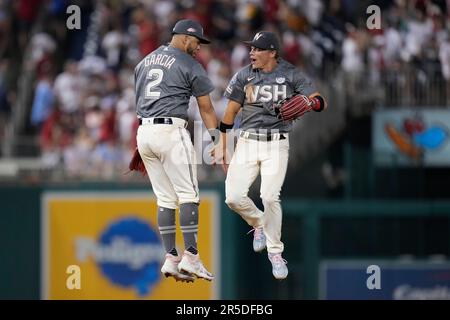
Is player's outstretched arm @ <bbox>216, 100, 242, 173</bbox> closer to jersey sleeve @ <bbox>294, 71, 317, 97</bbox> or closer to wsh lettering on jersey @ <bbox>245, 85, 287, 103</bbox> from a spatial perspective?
wsh lettering on jersey @ <bbox>245, 85, 287, 103</bbox>

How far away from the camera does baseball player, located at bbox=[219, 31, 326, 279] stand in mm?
15391

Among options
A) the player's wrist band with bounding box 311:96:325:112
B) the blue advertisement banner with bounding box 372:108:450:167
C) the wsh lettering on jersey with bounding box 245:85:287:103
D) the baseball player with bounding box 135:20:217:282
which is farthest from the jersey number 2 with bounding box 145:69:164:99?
the blue advertisement banner with bounding box 372:108:450:167

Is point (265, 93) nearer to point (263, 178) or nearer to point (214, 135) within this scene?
point (214, 135)

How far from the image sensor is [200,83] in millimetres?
15273

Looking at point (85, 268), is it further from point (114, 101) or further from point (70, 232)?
point (114, 101)

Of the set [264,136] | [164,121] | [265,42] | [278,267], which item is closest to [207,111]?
[164,121]

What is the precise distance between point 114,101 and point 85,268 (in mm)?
3143

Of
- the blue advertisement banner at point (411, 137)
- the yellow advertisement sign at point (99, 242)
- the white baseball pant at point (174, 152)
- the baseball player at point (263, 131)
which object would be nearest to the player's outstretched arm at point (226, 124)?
the baseball player at point (263, 131)

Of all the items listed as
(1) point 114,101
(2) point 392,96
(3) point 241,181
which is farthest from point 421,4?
(3) point 241,181

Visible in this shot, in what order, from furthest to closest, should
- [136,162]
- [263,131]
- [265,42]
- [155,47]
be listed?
1. [155,47]
2. [136,162]
3. [263,131]
4. [265,42]

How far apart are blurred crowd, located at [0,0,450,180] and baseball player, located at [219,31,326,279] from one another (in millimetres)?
7404

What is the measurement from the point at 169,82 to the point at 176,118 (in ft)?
1.28
